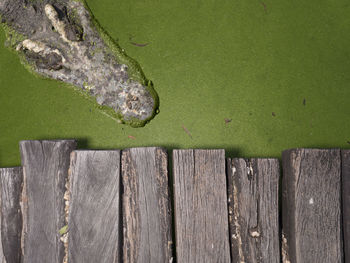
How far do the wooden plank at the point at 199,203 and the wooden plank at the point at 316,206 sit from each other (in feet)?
1.54

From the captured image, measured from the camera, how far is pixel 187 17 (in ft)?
7.04

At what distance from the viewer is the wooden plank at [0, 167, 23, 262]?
1791mm

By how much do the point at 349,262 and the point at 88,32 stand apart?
2645 mm

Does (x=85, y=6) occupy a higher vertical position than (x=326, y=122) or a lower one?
higher

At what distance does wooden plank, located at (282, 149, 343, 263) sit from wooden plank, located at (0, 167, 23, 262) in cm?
195

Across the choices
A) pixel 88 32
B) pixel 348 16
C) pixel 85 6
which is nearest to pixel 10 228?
pixel 88 32

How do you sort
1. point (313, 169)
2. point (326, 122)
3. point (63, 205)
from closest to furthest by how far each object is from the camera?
point (313, 169) → point (63, 205) → point (326, 122)

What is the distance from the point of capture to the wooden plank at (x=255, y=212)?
5.50 feet

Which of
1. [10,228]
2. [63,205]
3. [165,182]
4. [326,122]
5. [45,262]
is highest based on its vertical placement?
[326,122]

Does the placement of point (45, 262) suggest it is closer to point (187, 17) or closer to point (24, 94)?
point (24, 94)

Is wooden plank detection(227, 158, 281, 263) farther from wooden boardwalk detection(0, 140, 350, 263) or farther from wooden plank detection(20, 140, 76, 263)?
wooden plank detection(20, 140, 76, 263)

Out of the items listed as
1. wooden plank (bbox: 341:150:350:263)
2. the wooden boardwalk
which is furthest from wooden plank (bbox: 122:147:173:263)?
wooden plank (bbox: 341:150:350:263)

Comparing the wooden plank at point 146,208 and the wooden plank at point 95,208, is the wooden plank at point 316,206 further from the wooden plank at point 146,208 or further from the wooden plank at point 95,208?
the wooden plank at point 95,208

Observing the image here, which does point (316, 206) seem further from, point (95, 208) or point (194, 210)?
point (95, 208)
